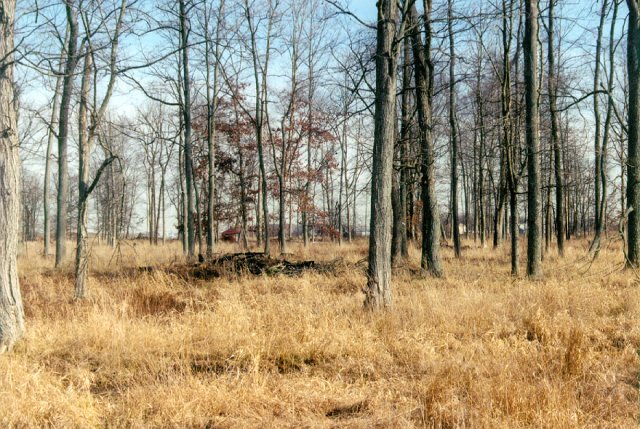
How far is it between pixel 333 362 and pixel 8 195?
166 inches

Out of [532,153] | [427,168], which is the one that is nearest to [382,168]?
[427,168]

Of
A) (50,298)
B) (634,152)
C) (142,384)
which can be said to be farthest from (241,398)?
(634,152)

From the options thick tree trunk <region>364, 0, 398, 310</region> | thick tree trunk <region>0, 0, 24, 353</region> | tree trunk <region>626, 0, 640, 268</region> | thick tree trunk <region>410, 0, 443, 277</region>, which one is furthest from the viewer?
tree trunk <region>626, 0, 640, 268</region>

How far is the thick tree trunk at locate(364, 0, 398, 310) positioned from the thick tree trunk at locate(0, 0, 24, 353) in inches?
177

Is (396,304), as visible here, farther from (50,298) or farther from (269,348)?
(50,298)

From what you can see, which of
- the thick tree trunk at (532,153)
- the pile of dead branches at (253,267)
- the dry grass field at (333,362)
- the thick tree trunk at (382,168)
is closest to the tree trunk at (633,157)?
the thick tree trunk at (532,153)

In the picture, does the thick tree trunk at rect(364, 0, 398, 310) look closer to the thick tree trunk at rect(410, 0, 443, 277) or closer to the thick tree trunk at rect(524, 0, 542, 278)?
the thick tree trunk at rect(410, 0, 443, 277)

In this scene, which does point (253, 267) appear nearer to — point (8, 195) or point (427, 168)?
point (427, 168)

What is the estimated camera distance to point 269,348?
4934 mm

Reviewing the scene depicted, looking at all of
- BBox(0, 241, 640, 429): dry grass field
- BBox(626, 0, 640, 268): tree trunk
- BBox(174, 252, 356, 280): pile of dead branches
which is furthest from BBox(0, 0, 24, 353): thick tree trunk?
BBox(626, 0, 640, 268): tree trunk

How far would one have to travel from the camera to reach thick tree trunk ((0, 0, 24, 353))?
5102 mm

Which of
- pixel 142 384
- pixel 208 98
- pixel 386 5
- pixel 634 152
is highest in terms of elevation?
pixel 208 98

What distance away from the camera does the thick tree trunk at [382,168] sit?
640 centimetres

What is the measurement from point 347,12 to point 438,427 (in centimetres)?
587
